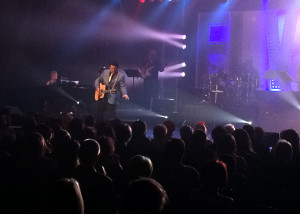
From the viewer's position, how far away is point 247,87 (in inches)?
582

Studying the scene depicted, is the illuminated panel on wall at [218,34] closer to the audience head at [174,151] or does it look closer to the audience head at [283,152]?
the audience head at [283,152]

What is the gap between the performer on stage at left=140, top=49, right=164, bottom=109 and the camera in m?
14.3

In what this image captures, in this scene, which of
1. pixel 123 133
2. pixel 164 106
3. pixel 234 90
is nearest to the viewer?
pixel 123 133

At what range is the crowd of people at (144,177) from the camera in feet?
5.76

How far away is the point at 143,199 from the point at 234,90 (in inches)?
543

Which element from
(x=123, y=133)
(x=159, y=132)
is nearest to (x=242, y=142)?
(x=159, y=132)

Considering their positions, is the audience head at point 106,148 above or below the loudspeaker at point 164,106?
above

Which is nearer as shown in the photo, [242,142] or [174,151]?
[174,151]

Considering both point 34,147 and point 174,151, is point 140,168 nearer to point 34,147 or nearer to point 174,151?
point 174,151

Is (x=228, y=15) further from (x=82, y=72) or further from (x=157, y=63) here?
A: (x=82, y=72)

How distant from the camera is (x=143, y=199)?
165 cm

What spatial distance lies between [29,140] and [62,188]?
7.33 ft

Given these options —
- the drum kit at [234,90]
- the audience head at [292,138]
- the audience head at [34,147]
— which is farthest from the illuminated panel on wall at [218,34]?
the audience head at [34,147]

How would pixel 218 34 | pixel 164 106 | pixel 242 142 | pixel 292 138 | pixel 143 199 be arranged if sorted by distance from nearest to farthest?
pixel 143 199
pixel 242 142
pixel 292 138
pixel 164 106
pixel 218 34
